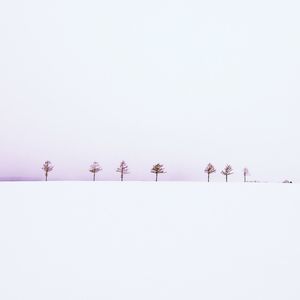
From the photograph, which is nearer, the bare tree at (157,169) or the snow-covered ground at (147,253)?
the snow-covered ground at (147,253)

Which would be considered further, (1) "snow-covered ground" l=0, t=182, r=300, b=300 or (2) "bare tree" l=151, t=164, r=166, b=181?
(2) "bare tree" l=151, t=164, r=166, b=181

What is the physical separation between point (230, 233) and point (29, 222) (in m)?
9.19

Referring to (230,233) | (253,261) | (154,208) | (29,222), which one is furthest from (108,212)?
(253,261)

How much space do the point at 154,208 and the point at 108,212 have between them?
10.1 ft

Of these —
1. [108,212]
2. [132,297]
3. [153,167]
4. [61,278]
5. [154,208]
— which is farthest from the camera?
[153,167]

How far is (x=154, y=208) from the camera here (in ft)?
60.1

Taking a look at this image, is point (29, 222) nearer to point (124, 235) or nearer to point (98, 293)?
point (124, 235)

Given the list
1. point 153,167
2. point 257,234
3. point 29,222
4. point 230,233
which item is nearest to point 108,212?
point 29,222

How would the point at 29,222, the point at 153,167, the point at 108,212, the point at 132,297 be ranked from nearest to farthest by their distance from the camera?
1. the point at 132,297
2. the point at 29,222
3. the point at 108,212
4. the point at 153,167

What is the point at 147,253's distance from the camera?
10.2m

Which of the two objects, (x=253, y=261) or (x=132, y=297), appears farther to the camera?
A: (x=253, y=261)

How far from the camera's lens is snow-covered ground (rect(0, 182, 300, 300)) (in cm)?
742

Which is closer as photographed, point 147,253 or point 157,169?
point 147,253

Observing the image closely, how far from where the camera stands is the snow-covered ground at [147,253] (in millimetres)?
7424
